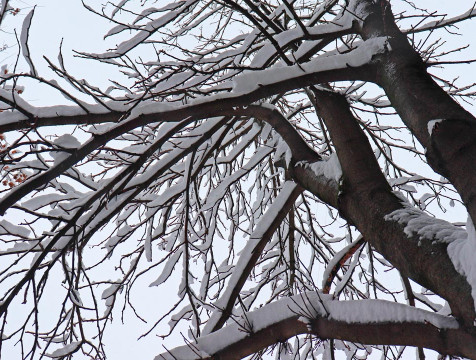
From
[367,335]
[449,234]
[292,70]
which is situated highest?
[292,70]

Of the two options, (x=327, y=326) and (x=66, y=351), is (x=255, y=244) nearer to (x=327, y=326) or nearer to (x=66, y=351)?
(x=327, y=326)

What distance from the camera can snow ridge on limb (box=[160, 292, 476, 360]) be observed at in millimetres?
1519

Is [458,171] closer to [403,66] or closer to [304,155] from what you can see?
[403,66]

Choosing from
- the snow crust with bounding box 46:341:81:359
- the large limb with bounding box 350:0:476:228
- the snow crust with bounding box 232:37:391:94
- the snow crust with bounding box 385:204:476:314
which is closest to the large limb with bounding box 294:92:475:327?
the snow crust with bounding box 385:204:476:314

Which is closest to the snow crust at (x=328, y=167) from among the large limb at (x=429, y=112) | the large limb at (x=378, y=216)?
the large limb at (x=378, y=216)

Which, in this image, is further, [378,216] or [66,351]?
[66,351]

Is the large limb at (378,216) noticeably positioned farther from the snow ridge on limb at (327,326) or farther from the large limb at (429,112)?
the large limb at (429,112)

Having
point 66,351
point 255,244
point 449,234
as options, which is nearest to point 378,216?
point 449,234

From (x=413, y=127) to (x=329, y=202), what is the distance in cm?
58

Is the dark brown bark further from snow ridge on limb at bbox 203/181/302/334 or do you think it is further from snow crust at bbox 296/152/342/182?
snow ridge on limb at bbox 203/181/302/334

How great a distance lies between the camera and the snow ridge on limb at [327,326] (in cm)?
152

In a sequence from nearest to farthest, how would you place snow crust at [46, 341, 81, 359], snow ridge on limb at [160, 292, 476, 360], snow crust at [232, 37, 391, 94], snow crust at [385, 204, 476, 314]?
snow crust at [385, 204, 476, 314]
snow ridge on limb at [160, 292, 476, 360]
snow crust at [232, 37, 391, 94]
snow crust at [46, 341, 81, 359]

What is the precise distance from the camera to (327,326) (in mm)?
1829

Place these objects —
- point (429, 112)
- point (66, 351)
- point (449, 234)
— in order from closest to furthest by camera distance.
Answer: point (449, 234) → point (429, 112) → point (66, 351)
